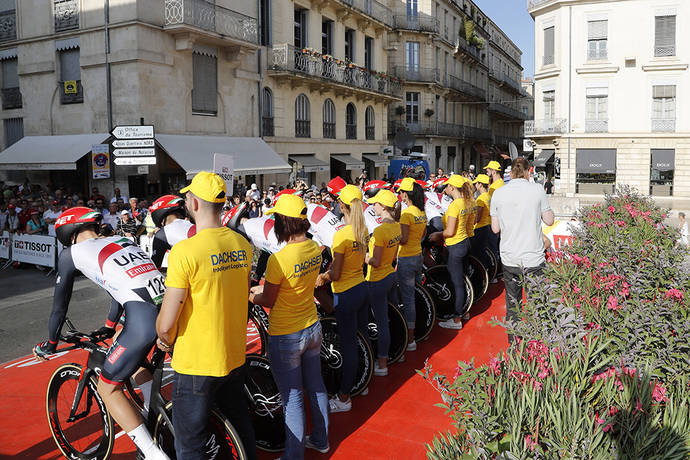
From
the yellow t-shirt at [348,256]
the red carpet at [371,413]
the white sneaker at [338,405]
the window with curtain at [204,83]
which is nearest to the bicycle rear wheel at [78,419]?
the red carpet at [371,413]

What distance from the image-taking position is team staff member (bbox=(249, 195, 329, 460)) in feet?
12.2

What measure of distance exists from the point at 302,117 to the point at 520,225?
1991cm

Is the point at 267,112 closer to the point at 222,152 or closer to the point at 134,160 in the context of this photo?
the point at 222,152

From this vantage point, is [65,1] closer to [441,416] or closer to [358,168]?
[358,168]

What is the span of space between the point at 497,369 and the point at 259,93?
66.2 ft

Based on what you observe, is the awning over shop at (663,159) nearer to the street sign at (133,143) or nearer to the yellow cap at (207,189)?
the street sign at (133,143)

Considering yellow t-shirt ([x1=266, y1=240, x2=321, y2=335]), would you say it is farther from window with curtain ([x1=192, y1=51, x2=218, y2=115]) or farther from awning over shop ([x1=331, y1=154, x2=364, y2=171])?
awning over shop ([x1=331, y1=154, x2=364, y2=171])

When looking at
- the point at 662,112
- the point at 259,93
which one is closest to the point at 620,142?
the point at 662,112

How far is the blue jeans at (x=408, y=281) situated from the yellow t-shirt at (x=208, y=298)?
3069 millimetres

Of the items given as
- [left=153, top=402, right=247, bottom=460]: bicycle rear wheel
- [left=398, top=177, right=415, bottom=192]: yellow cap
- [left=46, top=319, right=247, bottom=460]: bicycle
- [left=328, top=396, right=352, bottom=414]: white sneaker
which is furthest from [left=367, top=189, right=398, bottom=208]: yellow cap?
[left=153, top=402, right=247, bottom=460]: bicycle rear wheel

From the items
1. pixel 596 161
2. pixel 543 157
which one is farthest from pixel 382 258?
pixel 543 157

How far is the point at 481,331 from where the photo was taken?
720 centimetres

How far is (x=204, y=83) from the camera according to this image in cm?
Answer: 1903

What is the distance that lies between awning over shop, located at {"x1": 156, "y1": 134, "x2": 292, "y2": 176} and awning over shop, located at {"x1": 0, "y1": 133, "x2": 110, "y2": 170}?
6.65 feet
